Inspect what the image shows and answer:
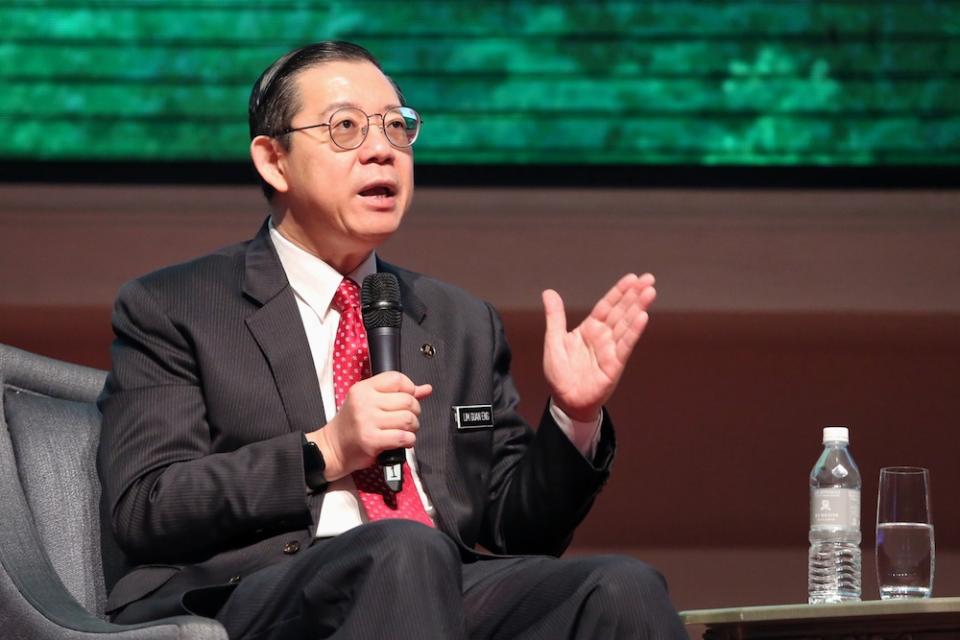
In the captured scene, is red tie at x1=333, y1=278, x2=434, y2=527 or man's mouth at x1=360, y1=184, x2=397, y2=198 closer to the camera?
red tie at x1=333, y1=278, x2=434, y2=527

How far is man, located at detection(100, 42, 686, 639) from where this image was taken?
1.98m

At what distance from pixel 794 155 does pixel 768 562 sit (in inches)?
42.8

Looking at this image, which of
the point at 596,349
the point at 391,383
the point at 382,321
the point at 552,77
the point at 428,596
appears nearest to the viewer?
the point at 428,596

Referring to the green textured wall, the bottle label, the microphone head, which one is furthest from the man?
the green textured wall

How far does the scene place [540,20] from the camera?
3.96 m

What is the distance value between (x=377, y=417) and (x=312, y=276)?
1.51 feet

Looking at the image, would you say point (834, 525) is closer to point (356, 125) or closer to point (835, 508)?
point (835, 508)

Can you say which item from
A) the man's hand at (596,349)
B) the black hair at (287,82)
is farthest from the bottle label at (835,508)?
the black hair at (287,82)

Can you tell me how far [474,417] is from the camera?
2445 millimetres

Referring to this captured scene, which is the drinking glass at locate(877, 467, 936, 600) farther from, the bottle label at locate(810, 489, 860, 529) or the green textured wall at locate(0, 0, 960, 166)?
the green textured wall at locate(0, 0, 960, 166)

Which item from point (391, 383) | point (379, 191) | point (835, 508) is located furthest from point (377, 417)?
point (835, 508)

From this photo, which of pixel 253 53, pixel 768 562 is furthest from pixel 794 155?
pixel 253 53

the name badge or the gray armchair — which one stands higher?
the name badge

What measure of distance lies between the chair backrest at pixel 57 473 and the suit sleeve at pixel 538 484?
2.07 ft
